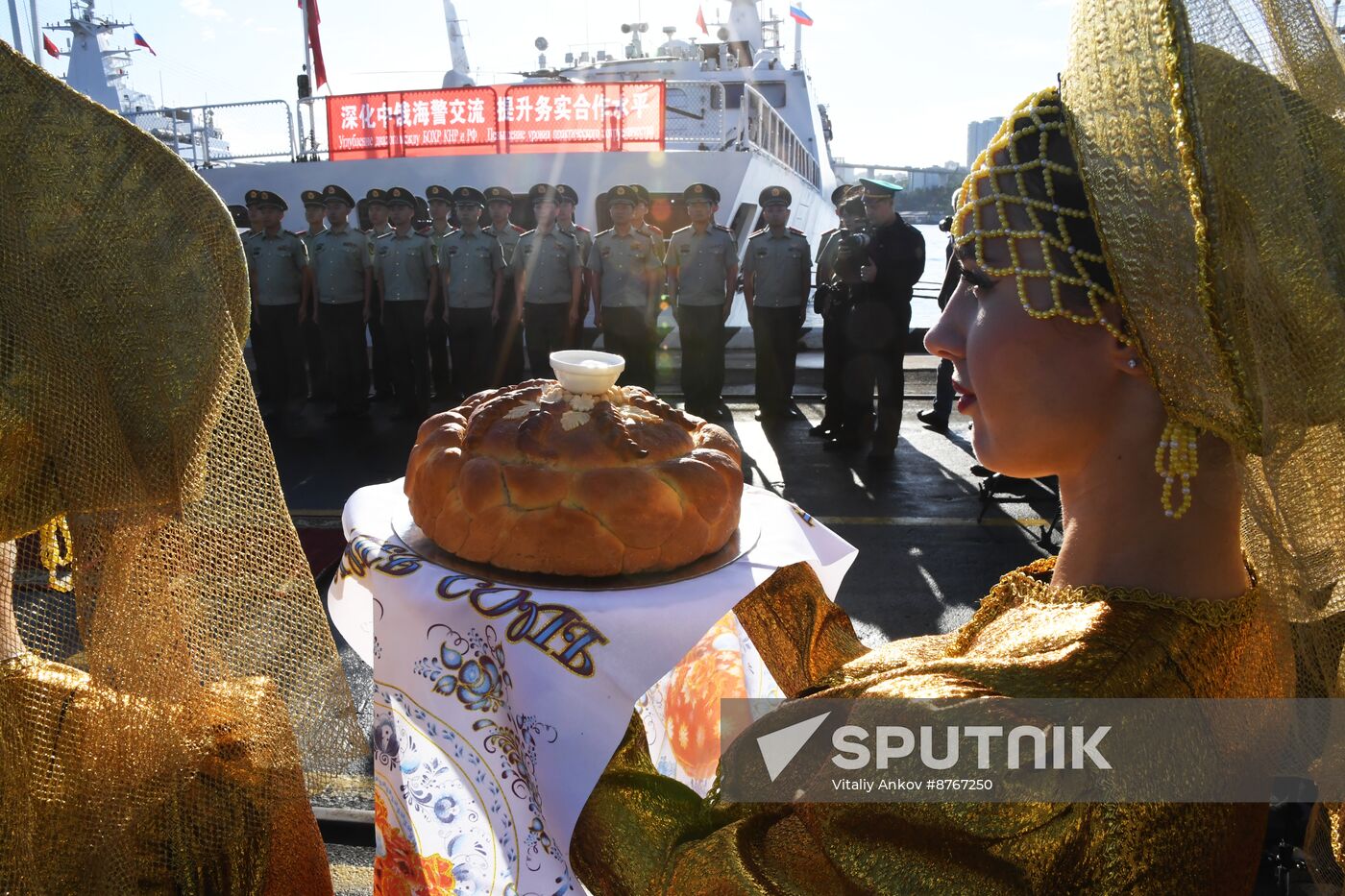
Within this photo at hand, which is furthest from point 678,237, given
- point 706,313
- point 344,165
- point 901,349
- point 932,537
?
point 344,165

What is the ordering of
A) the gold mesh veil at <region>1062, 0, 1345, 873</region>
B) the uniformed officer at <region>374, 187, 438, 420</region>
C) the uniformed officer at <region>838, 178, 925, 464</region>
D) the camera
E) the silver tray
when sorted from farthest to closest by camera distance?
1. the uniformed officer at <region>374, 187, 438, 420</region>
2. the camera
3. the uniformed officer at <region>838, 178, 925, 464</region>
4. the silver tray
5. the gold mesh veil at <region>1062, 0, 1345, 873</region>

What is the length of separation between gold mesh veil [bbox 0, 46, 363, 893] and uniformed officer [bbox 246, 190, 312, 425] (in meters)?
8.26

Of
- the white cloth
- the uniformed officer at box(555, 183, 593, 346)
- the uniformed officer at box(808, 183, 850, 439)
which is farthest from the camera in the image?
the uniformed officer at box(555, 183, 593, 346)

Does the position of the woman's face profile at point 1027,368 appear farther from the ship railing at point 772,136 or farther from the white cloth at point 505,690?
the ship railing at point 772,136

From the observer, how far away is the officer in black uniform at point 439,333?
9445 mm

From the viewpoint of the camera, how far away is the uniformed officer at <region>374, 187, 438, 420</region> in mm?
9164

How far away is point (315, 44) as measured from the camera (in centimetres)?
1403

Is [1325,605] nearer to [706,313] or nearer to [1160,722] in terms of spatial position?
[1160,722]

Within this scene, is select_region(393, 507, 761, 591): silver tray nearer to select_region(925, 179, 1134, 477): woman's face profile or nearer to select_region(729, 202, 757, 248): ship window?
select_region(925, 179, 1134, 477): woman's face profile

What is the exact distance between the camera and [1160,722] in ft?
2.95

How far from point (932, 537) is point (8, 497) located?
499 cm

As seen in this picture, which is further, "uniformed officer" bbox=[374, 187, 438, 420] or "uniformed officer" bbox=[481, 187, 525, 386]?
"uniformed officer" bbox=[481, 187, 525, 386]

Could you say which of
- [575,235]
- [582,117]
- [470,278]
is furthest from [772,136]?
[470,278]
